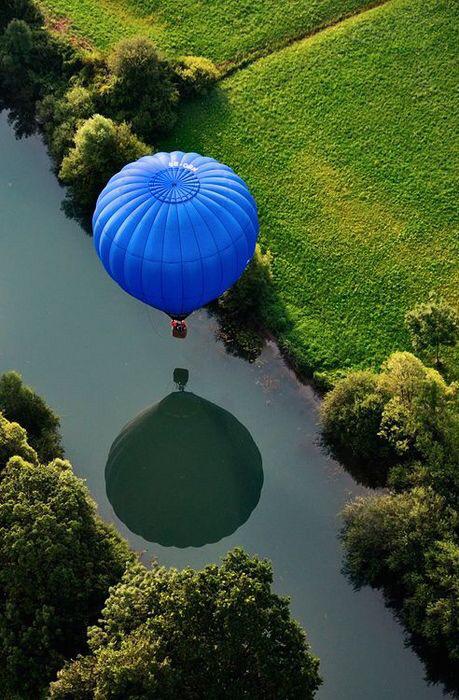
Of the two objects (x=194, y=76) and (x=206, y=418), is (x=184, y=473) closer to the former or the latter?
(x=206, y=418)

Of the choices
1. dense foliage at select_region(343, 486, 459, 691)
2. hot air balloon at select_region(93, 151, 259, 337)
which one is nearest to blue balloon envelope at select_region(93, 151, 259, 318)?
hot air balloon at select_region(93, 151, 259, 337)

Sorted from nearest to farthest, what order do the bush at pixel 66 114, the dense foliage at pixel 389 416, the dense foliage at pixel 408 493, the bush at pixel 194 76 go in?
the dense foliage at pixel 408 493
the dense foliage at pixel 389 416
the bush at pixel 66 114
the bush at pixel 194 76

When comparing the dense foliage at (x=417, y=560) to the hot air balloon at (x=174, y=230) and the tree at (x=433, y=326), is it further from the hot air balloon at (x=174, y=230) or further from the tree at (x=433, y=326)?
the hot air balloon at (x=174, y=230)

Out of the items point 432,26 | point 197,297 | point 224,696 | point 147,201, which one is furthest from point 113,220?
point 432,26

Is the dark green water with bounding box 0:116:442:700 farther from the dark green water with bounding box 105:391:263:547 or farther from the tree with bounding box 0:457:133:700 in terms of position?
the tree with bounding box 0:457:133:700

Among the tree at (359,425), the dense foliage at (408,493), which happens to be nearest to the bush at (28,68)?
the tree at (359,425)
